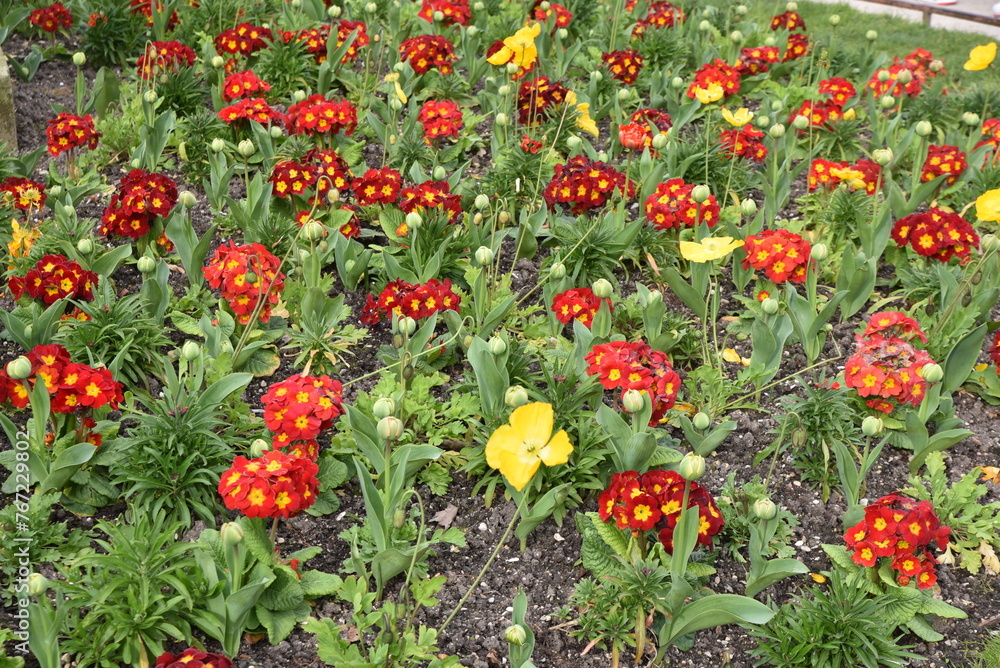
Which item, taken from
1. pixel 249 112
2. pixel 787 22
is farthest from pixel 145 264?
pixel 787 22

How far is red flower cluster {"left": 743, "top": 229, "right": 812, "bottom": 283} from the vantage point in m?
3.46

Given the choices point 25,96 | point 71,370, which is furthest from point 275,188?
point 25,96

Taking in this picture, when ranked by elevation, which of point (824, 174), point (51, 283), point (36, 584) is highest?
point (824, 174)

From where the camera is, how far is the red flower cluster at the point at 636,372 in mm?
2812

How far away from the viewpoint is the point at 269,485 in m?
2.47

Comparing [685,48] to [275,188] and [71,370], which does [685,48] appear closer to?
[275,188]

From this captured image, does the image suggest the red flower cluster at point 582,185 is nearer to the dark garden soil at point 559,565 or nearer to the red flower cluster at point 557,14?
the dark garden soil at point 559,565

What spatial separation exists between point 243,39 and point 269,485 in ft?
9.82

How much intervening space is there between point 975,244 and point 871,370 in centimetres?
121

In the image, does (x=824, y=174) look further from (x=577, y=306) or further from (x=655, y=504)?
(x=655, y=504)

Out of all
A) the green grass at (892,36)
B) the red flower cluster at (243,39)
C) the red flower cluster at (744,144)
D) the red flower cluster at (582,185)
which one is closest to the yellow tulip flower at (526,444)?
the red flower cluster at (582,185)

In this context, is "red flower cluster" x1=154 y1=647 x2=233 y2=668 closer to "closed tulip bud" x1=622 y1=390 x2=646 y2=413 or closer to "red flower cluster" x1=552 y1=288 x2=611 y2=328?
"closed tulip bud" x1=622 y1=390 x2=646 y2=413

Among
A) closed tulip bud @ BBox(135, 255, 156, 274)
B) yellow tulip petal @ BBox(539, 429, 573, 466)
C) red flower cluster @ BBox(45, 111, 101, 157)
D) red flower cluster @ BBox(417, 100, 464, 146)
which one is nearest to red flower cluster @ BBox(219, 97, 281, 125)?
red flower cluster @ BBox(45, 111, 101, 157)

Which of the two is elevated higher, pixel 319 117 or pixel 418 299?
pixel 319 117
